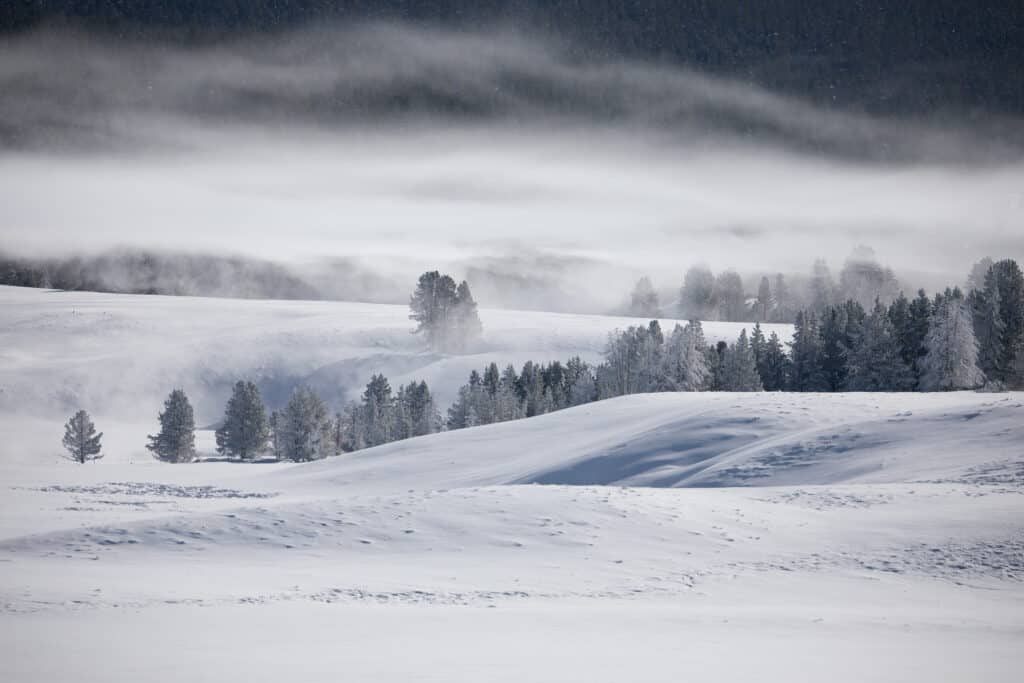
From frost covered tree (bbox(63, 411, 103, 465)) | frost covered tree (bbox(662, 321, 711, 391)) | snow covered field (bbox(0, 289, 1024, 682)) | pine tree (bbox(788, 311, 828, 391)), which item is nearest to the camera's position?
snow covered field (bbox(0, 289, 1024, 682))

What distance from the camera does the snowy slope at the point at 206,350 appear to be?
120 meters

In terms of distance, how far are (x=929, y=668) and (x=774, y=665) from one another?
1.79m

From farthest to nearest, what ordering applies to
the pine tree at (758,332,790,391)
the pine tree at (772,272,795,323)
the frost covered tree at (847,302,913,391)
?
the pine tree at (772,272,795,323), the pine tree at (758,332,790,391), the frost covered tree at (847,302,913,391)

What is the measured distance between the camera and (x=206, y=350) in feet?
469

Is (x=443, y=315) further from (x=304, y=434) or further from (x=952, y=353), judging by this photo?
(x=952, y=353)

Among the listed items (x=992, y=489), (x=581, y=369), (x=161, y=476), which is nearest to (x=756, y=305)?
(x=581, y=369)

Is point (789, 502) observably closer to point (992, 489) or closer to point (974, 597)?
point (992, 489)

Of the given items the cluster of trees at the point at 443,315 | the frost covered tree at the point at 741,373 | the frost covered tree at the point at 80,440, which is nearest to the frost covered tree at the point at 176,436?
the frost covered tree at the point at 80,440

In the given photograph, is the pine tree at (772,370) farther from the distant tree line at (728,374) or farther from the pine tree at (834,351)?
the pine tree at (834,351)

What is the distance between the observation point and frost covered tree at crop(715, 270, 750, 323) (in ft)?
643

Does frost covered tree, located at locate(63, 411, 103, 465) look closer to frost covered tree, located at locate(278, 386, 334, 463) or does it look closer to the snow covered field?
frost covered tree, located at locate(278, 386, 334, 463)

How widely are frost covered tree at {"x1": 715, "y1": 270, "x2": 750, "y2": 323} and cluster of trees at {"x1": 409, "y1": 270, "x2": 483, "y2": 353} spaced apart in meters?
66.2

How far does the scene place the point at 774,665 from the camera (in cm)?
1105

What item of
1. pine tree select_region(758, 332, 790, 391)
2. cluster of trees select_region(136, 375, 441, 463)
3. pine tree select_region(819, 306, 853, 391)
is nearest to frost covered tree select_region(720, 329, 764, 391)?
pine tree select_region(819, 306, 853, 391)
